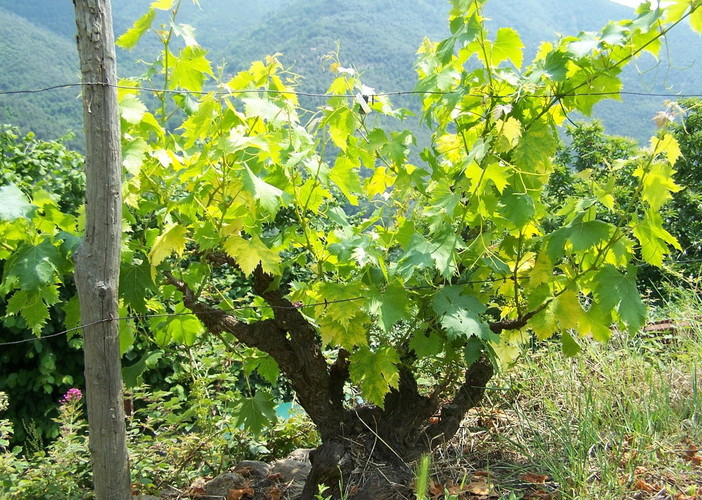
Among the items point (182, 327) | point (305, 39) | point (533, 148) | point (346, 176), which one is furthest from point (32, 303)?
point (305, 39)

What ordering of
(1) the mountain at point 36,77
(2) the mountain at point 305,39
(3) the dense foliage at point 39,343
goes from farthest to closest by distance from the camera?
(2) the mountain at point 305,39, (1) the mountain at point 36,77, (3) the dense foliage at point 39,343

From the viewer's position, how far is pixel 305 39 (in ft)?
106

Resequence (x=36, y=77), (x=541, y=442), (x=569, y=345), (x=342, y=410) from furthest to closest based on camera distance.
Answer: (x=36, y=77), (x=541, y=442), (x=342, y=410), (x=569, y=345)

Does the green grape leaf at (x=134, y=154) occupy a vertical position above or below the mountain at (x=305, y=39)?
below

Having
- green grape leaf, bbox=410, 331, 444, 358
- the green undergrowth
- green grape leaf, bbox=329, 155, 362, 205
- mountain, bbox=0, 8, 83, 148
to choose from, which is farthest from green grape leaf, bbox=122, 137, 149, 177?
mountain, bbox=0, 8, 83, 148

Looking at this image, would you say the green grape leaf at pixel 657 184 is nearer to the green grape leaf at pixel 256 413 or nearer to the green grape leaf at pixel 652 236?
the green grape leaf at pixel 652 236

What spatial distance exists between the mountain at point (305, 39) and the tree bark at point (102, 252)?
11607mm

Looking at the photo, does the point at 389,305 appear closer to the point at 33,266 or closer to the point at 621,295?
the point at 621,295

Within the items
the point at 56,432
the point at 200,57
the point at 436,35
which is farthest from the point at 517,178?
the point at 436,35

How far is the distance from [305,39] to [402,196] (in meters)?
31.5

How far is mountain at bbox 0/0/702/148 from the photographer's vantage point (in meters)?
17.9

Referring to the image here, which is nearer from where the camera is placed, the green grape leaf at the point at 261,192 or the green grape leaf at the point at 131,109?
the green grape leaf at the point at 261,192

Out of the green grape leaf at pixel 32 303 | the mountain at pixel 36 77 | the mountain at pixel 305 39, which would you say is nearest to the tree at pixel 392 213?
the green grape leaf at pixel 32 303

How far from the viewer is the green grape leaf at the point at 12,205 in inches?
74.7
